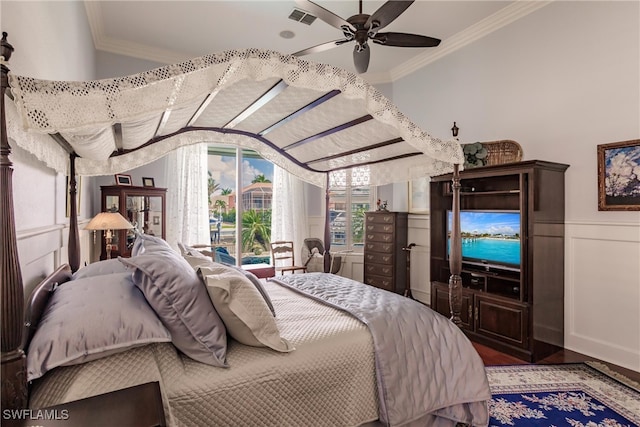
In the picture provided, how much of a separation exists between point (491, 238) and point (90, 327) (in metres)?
3.41

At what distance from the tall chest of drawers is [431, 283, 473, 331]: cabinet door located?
0.86m

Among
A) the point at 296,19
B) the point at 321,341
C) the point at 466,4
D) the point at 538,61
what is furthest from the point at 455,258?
the point at 296,19

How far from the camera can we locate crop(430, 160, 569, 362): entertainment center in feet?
9.97

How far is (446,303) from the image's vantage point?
3.80 metres

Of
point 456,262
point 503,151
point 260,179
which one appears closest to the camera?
point 456,262

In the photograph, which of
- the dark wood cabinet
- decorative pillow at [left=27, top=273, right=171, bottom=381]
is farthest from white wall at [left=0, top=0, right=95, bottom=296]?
the dark wood cabinet

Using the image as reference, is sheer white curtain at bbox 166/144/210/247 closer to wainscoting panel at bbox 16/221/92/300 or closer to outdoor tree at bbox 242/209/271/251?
outdoor tree at bbox 242/209/271/251

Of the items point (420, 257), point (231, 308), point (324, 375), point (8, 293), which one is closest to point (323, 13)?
point (231, 308)

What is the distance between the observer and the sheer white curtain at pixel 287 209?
227 inches

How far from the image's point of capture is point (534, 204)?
303cm

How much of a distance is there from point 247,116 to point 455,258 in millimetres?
1832

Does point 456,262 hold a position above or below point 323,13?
below

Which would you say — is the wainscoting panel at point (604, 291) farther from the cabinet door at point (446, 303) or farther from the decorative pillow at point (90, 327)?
the decorative pillow at point (90, 327)

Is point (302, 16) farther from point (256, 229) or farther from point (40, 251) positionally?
point (256, 229)
